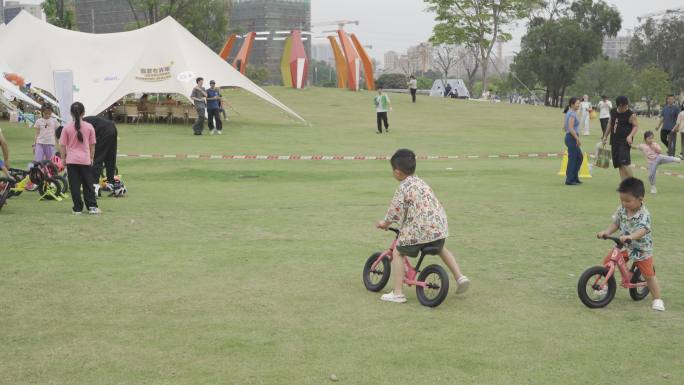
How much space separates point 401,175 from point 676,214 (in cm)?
680

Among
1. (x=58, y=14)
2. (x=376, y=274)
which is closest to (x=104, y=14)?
(x=58, y=14)

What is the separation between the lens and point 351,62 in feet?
171

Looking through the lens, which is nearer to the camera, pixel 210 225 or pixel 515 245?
pixel 515 245

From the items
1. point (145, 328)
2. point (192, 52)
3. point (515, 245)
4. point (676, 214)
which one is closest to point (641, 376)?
point (145, 328)

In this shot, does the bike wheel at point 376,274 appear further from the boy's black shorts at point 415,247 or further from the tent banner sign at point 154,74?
the tent banner sign at point 154,74

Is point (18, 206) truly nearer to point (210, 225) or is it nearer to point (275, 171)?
point (210, 225)

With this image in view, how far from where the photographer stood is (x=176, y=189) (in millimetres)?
14531

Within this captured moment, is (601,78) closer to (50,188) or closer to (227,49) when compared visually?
(227,49)

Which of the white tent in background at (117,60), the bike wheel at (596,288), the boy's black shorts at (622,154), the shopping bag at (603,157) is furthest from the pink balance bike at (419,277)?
the white tent in background at (117,60)

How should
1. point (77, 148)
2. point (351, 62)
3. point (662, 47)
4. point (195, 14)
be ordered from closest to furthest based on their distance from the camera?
point (77, 148) → point (351, 62) → point (195, 14) → point (662, 47)

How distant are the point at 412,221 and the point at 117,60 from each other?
80.2 ft

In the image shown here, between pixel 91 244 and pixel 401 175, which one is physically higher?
pixel 401 175

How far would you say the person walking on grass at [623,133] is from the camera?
13695mm

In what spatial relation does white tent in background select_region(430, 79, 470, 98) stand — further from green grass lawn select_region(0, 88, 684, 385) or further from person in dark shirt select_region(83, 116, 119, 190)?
person in dark shirt select_region(83, 116, 119, 190)
